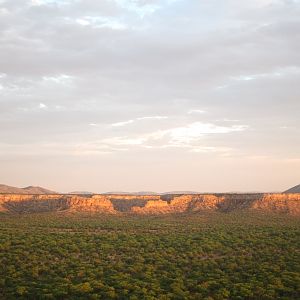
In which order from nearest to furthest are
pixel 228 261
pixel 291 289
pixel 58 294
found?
pixel 58 294
pixel 291 289
pixel 228 261

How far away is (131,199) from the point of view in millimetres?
117312

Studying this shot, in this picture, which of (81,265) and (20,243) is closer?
(81,265)

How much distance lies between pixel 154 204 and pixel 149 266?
75.0 meters

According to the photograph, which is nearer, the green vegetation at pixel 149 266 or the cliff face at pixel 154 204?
the green vegetation at pixel 149 266

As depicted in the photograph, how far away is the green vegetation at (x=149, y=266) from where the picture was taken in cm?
2541

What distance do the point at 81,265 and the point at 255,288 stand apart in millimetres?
13608

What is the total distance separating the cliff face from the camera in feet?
325

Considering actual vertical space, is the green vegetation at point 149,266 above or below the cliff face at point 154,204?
below

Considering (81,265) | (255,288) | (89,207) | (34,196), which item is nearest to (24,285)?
(81,265)

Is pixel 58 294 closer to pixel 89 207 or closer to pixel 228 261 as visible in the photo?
pixel 228 261

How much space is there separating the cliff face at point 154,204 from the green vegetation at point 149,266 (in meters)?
50.4

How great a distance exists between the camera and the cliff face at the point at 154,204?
325 ft

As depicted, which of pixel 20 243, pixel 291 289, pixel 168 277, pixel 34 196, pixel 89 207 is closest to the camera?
pixel 291 289

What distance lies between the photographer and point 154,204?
351ft
